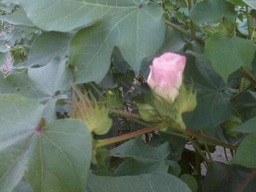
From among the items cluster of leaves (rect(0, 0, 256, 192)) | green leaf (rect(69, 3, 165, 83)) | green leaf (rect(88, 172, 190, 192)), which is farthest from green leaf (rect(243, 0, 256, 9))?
green leaf (rect(88, 172, 190, 192))

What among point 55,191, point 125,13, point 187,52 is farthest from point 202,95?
point 55,191

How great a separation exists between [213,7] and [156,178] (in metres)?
0.25

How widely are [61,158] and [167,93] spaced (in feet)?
0.46

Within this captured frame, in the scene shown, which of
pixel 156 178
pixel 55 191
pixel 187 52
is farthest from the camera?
pixel 187 52

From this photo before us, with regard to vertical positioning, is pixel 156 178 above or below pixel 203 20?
below

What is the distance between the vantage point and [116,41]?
0.58 metres

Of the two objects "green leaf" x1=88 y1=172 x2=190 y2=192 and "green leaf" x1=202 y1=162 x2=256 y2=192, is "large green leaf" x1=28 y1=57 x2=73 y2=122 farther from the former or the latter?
"green leaf" x1=202 y1=162 x2=256 y2=192

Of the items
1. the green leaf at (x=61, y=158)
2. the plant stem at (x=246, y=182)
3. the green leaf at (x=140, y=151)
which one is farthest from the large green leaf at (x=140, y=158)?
the green leaf at (x=61, y=158)

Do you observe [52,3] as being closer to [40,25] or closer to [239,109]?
[40,25]

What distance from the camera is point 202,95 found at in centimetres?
71

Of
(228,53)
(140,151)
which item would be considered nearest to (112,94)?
(140,151)

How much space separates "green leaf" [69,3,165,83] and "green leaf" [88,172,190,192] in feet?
0.39

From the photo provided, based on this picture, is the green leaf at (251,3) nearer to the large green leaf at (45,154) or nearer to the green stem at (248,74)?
the green stem at (248,74)

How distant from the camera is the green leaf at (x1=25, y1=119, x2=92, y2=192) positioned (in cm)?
44
